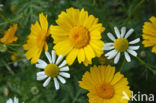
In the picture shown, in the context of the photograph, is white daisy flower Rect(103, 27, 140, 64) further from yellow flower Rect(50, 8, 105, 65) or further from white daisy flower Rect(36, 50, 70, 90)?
white daisy flower Rect(36, 50, 70, 90)

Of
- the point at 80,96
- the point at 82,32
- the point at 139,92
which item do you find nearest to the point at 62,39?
the point at 82,32

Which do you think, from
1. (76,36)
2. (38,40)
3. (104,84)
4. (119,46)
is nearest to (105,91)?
(104,84)

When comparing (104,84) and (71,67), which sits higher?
(71,67)

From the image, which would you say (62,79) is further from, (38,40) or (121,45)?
(121,45)

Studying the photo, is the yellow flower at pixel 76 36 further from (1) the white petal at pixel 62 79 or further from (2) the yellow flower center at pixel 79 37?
(1) the white petal at pixel 62 79

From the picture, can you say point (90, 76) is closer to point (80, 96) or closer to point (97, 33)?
point (97, 33)
